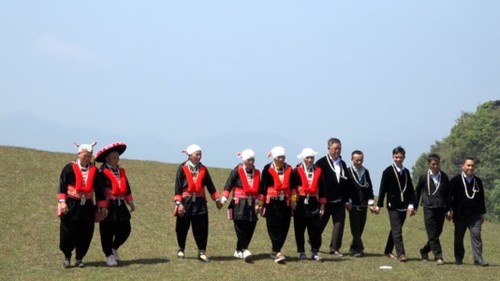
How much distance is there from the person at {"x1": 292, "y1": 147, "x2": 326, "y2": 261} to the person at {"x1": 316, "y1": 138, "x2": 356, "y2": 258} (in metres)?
1.03

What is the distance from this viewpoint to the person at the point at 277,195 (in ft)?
47.0

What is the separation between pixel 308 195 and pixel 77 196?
4.89 m

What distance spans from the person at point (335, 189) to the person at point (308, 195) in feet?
3.38

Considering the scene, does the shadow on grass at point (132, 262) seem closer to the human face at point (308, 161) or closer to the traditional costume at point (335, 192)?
the human face at point (308, 161)

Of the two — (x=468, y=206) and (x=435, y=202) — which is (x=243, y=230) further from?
(x=468, y=206)

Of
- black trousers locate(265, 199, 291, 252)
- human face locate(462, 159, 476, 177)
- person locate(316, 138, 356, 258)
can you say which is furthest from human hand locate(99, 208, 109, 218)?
human face locate(462, 159, 476, 177)

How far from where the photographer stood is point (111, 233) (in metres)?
13.7

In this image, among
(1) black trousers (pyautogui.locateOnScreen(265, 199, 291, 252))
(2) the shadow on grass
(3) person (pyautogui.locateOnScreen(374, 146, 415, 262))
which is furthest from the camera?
(3) person (pyautogui.locateOnScreen(374, 146, 415, 262))

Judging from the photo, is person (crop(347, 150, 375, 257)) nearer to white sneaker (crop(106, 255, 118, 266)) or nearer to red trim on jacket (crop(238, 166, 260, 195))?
red trim on jacket (crop(238, 166, 260, 195))

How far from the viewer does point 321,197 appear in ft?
48.6

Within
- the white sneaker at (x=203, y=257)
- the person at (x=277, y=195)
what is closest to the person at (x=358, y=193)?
the person at (x=277, y=195)

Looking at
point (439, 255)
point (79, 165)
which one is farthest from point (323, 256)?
point (79, 165)

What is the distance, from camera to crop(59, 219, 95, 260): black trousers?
12.9 metres

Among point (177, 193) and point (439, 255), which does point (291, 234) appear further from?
point (177, 193)
